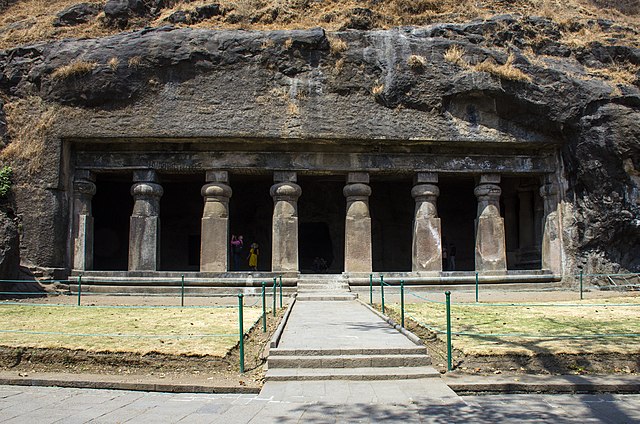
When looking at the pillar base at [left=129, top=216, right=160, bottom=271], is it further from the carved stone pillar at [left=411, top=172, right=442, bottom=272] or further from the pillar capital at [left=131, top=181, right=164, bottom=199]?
the carved stone pillar at [left=411, top=172, right=442, bottom=272]

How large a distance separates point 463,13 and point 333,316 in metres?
12.4

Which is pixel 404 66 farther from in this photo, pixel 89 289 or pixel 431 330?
pixel 89 289

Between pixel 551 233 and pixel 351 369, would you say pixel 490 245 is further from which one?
pixel 351 369

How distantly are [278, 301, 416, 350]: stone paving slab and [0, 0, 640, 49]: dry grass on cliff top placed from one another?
1039cm

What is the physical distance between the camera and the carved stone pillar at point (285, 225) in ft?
54.0

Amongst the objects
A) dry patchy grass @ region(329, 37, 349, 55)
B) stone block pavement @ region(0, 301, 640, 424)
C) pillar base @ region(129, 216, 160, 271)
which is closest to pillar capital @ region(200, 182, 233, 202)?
pillar base @ region(129, 216, 160, 271)

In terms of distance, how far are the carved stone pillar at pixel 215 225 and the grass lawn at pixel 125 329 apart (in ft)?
15.5

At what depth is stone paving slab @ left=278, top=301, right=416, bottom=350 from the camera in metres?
7.39

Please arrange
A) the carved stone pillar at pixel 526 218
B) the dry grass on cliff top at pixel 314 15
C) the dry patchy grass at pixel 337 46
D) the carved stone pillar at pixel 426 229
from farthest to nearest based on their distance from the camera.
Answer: the carved stone pillar at pixel 526 218, the dry grass on cliff top at pixel 314 15, the carved stone pillar at pixel 426 229, the dry patchy grass at pixel 337 46

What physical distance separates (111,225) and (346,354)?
16931 millimetres

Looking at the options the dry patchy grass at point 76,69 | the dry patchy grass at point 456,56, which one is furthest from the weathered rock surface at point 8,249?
the dry patchy grass at point 456,56

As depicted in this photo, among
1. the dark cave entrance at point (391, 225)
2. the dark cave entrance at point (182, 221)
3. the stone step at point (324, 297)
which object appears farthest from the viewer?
the dark cave entrance at point (391, 225)

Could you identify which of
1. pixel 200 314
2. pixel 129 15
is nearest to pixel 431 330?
pixel 200 314

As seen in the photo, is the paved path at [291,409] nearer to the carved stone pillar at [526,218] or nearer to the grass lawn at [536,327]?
the grass lawn at [536,327]
